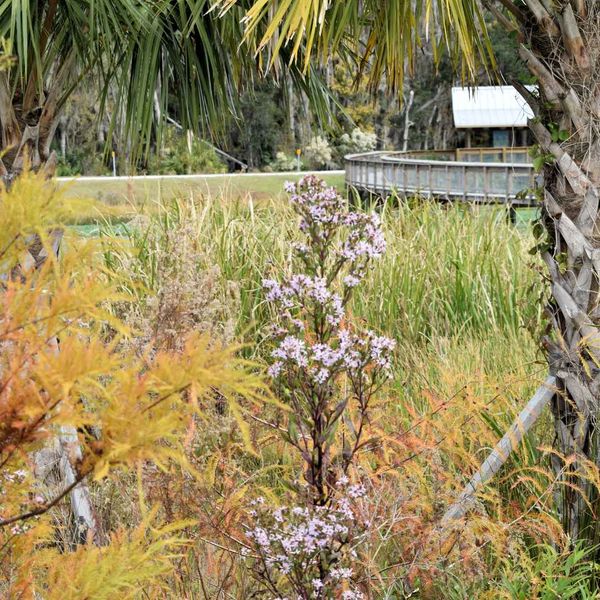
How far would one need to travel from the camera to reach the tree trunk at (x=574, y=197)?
3586 mm

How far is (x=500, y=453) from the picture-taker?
3732 millimetres

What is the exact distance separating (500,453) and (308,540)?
1504mm

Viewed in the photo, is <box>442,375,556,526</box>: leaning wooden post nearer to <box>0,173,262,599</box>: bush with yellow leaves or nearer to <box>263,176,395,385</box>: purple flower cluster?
<box>263,176,395,385</box>: purple flower cluster

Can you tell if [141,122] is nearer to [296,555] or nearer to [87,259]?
[296,555]

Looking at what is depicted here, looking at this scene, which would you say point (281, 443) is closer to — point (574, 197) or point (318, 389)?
point (574, 197)

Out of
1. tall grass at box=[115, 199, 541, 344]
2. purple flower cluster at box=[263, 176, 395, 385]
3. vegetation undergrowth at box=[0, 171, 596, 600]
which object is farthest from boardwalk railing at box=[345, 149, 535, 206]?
purple flower cluster at box=[263, 176, 395, 385]

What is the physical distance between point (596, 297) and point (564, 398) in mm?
435

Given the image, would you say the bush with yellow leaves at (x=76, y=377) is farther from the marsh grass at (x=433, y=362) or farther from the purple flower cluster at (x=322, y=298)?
the marsh grass at (x=433, y=362)

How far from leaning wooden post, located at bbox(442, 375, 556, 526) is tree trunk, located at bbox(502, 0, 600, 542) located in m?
0.10

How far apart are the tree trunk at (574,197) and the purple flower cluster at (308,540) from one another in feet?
4.26

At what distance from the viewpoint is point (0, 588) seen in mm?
3119

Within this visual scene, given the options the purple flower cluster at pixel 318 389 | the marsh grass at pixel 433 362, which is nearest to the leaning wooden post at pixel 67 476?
the marsh grass at pixel 433 362

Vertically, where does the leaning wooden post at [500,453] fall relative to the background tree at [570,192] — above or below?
below

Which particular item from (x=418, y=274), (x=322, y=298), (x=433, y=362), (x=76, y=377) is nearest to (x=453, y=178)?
(x=418, y=274)
